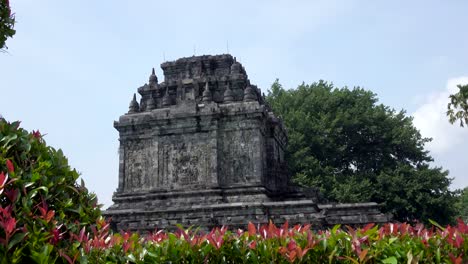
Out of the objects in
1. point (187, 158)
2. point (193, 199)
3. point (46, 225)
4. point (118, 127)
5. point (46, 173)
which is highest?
point (118, 127)

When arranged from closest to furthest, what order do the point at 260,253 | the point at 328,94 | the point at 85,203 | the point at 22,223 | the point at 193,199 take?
the point at 22,223 < the point at 260,253 < the point at 85,203 < the point at 193,199 < the point at 328,94

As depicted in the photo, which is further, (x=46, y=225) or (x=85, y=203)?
(x=85, y=203)

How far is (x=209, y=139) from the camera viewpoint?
62.5ft

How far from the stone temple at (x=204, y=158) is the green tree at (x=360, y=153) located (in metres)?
8.19

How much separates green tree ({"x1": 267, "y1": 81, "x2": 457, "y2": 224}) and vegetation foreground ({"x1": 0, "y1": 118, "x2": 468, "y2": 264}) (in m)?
24.3

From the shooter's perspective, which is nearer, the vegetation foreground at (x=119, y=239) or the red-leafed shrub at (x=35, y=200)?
the red-leafed shrub at (x=35, y=200)

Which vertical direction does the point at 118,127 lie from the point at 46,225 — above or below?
above

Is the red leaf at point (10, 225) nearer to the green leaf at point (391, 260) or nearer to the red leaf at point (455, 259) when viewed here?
the green leaf at point (391, 260)

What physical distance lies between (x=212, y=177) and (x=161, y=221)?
3.03 meters

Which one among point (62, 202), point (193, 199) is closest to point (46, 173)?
point (62, 202)

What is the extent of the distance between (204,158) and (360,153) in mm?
16763

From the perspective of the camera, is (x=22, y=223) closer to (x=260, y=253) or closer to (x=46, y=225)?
(x=46, y=225)

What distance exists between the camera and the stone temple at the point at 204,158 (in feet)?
53.8

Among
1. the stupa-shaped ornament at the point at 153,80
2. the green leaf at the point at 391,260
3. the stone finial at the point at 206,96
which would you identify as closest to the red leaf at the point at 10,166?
the green leaf at the point at 391,260
